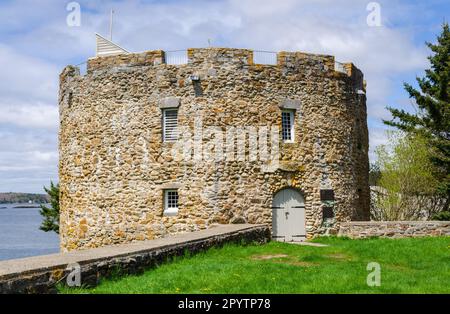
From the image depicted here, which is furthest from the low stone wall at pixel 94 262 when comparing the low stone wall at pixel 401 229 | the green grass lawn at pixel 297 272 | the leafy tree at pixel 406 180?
the leafy tree at pixel 406 180

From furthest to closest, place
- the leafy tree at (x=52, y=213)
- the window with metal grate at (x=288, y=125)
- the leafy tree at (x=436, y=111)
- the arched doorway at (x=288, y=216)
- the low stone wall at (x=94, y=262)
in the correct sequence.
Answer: the leafy tree at (x=52, y=213)
the leafy tree at (x=436, y=111)
the window with metal grate at (x=288, y=125)
the arched doorway at (x=288, y=216)
the low stone wall at (x=94, y=262)

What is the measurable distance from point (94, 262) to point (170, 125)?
33.5 ft

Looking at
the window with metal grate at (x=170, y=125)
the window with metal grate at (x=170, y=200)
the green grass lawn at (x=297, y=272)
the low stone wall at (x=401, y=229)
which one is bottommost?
the green grass lawn at (x=297, y=272)

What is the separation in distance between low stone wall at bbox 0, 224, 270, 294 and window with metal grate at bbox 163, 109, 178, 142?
17.5ft

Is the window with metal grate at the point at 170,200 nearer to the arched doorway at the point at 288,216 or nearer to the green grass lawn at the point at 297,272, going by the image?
the arched doorway at the point at 288,216

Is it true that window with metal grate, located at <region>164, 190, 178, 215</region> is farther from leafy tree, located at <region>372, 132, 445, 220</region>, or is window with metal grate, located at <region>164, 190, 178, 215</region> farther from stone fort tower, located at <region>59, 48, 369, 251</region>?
leafy tree, located at <region>372, 132, 445, 220</region>

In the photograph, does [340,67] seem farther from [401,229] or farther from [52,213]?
[52,213]

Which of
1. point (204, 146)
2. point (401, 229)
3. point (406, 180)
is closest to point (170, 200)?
point (204, 146)

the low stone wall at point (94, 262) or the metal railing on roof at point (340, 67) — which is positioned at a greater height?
the metal railing on roof at point (340, 67)

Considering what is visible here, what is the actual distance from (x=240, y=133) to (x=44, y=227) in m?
24.8

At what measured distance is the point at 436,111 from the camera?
101 ft

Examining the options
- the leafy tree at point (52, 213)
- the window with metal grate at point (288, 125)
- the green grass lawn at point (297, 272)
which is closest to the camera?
the green grass lawn at point (297, 272)

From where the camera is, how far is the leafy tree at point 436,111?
94.8 ft

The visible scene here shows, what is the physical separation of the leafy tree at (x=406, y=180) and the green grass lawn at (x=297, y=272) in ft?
42.7
